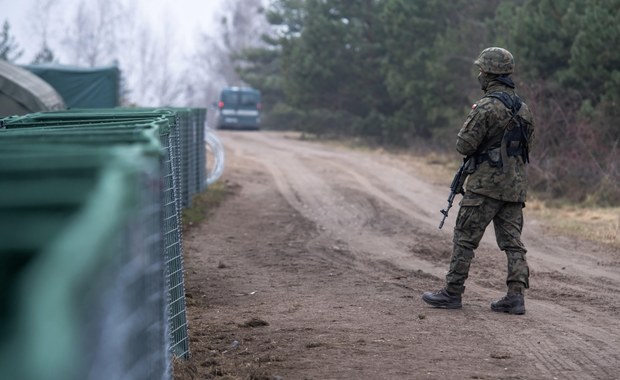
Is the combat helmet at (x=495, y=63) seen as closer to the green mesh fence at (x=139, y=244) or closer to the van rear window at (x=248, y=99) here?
the green mesh fence at (x=139, y=244)

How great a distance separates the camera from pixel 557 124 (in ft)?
65.7

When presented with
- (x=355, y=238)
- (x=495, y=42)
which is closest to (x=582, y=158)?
(x=495, y=42)

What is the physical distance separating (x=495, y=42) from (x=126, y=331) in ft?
73.5

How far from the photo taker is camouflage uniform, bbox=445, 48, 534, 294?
25.2 feet

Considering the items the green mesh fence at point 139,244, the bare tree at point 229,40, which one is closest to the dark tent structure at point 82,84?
the green mesh fence at point 139,244

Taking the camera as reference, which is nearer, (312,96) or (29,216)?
(29,216)

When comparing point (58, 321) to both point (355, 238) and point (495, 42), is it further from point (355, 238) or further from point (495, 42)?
point (495, 42)

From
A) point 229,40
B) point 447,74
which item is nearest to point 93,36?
point 229,40

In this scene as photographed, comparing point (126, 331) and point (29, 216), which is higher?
point (29, 216)

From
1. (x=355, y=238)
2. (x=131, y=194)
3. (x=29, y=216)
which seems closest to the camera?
(x=29, y=216)

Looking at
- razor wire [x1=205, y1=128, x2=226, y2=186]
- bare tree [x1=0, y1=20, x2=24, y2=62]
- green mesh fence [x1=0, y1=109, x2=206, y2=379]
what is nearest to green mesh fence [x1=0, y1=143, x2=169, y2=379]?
green mesh fence [x1=0, y1=109, x2=206, y2=379]

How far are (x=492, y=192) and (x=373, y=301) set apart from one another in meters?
1.39

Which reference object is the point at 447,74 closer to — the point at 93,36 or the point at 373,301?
the point at 373,301

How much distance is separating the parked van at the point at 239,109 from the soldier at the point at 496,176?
41.1m
